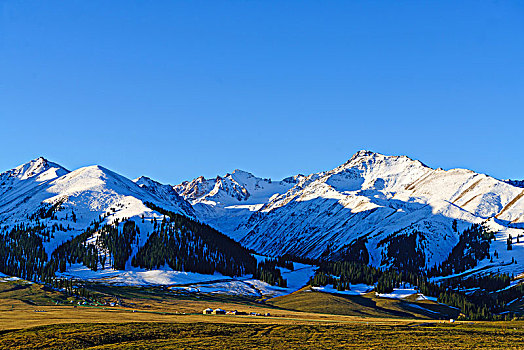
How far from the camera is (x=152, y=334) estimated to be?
10644 cm

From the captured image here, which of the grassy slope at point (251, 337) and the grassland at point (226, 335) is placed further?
the grassland at point (226, 335)

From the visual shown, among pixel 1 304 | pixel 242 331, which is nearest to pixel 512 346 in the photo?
pixel 242 331

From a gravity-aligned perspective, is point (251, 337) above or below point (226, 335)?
above

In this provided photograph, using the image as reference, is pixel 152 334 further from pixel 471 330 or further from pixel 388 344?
pixel 471 330

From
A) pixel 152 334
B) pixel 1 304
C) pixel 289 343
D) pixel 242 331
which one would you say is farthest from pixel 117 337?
pixel 1 304

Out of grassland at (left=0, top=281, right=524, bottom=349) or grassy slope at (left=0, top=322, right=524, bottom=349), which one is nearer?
grassy slope at (left=0, top=322, right=524, bottom=349)

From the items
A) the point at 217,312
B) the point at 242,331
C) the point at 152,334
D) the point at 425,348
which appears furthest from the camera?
the point at 217,312

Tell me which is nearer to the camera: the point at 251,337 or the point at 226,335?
the point at 251,337

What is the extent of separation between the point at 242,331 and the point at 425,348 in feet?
127

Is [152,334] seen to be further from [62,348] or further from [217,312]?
[217,312]

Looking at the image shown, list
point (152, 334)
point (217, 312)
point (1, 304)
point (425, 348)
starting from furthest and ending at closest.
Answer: point (1, 304), point (217, 312), point (152, 334), point (425, 348)

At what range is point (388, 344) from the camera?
9806 centimetres

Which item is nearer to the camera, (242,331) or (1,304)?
(242,331)

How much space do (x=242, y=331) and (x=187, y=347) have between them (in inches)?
885
